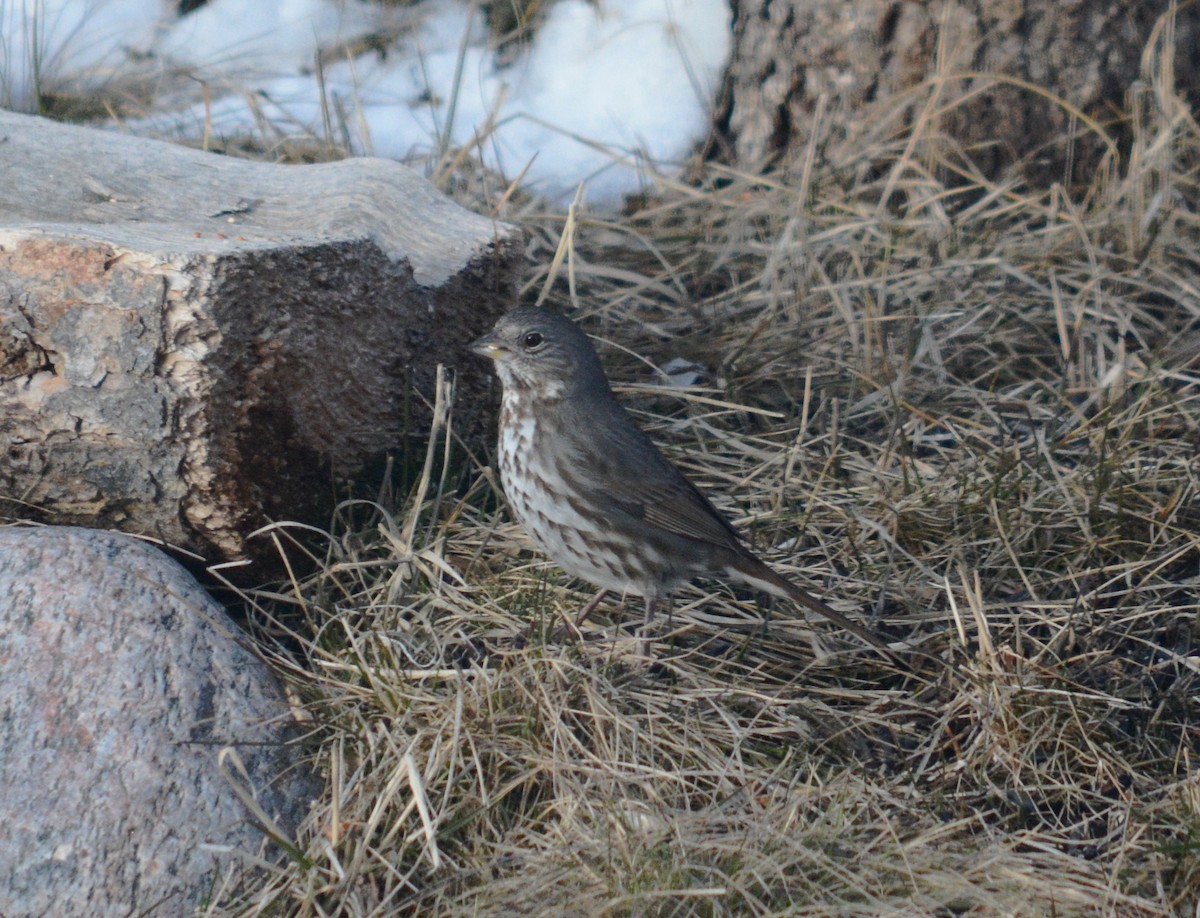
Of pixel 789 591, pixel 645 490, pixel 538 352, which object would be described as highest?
pixel 538 352

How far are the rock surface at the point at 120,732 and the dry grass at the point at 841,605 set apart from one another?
141 mm

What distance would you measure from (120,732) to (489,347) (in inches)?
60.1

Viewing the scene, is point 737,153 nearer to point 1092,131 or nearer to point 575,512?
point 1092,131

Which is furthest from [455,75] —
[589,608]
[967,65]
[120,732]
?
[120,732]

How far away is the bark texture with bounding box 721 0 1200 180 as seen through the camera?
5535 mm

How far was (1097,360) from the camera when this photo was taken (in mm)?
4684

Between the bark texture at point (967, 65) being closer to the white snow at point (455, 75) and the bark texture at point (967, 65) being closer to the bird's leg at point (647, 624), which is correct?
the white snow at point (455, 75)

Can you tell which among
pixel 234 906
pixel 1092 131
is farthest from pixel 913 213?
pixel 234 906

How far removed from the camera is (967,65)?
5594 mm

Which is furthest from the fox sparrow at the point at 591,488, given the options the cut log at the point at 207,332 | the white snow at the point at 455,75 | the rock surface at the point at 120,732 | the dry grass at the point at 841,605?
the white snow at the point at 455,75

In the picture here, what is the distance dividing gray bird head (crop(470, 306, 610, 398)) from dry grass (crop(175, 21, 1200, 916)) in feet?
1.23

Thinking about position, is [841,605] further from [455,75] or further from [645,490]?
[455,75]

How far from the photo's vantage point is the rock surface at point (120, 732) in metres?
2.79

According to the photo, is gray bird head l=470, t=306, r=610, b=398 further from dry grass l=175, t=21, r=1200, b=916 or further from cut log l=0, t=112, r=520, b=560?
dry grass l=175, t=21, r=1200, b=916
